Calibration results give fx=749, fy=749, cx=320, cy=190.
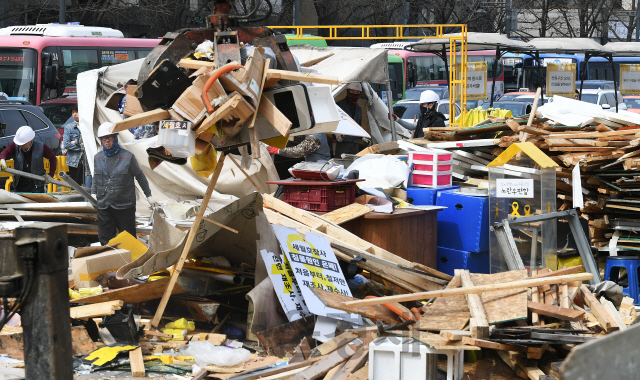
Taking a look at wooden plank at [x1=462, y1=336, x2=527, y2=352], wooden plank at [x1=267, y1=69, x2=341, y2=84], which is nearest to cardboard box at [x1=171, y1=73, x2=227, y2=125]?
wooden plank at [x1=267, y1=69, x2=341, y2=84]

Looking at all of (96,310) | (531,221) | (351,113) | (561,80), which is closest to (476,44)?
(561,80)

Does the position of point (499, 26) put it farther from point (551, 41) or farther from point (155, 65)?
point (155, 65)

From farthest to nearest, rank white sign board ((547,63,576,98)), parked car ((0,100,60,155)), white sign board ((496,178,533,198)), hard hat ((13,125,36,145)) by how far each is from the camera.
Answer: white sign board ((547,63,576,98)) → parked car ((0,100,60,155)) → hard hat ((13,125,36,145)) → white sign board ((496,178,533,198))

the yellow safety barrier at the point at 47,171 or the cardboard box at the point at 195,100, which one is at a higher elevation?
the cardboard box at the point at 195,100

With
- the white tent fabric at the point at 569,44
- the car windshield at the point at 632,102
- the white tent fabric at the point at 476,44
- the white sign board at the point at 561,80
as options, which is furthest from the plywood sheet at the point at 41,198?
the car windshield at the point at 632,102

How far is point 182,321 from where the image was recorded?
268 inches

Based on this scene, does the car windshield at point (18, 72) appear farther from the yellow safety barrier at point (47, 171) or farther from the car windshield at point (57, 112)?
the yellow safety barrier at point (47, 171)

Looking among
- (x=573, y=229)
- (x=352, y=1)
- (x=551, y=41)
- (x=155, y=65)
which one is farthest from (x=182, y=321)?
(x=352, y=1)

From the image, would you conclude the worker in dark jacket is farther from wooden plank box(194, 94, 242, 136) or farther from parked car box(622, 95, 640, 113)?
parked car box(622, 95, 640, 113)

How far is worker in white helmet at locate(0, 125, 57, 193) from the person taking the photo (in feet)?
39.1

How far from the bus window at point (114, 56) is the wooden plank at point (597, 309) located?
17.0 m

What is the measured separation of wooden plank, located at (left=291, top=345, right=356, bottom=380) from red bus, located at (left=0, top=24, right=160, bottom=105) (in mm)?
14904

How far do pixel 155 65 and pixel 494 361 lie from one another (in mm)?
3400

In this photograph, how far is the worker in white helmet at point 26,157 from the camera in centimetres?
1191
